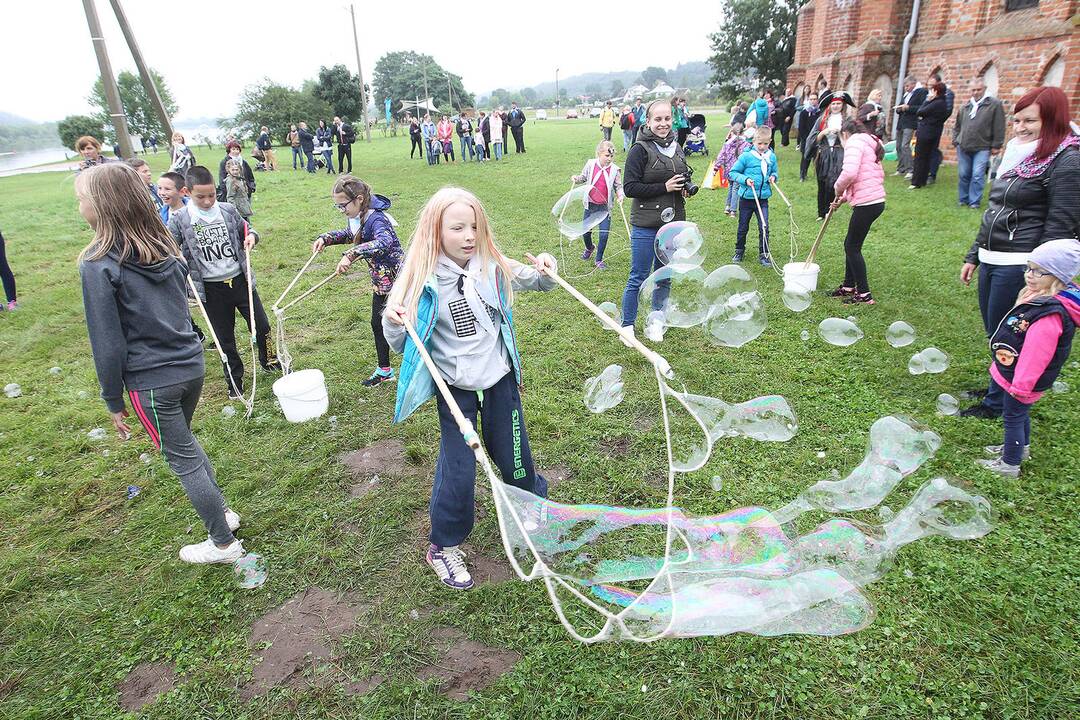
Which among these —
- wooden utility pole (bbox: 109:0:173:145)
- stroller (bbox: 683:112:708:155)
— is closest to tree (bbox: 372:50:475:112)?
stroller (bbox: 683:112:708:155)

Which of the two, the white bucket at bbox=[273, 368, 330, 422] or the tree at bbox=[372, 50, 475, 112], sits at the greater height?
the tree at bbox=[372, 50, 475, 112]

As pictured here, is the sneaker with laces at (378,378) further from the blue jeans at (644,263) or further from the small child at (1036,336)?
the small child at (1036,336)

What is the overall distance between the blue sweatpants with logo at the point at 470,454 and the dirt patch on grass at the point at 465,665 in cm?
54

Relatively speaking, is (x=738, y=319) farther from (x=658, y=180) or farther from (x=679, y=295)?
(x=658, y=180)

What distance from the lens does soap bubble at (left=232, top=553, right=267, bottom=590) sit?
355 centimetres

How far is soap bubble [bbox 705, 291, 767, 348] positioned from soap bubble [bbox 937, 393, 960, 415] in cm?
151

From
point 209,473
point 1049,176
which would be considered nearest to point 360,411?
point 209,473

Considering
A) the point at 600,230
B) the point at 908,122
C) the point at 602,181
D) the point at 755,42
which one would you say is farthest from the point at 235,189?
the point at 755,42

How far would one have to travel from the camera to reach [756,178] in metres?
8.32

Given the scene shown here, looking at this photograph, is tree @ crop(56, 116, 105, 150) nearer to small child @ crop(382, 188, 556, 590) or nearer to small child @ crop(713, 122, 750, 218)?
small child @ crop(713, 122, 750, 218)

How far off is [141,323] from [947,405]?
226 inches

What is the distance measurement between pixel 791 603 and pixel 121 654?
136 inches

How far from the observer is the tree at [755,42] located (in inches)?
1199

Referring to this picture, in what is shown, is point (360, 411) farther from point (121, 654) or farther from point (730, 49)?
point (730, 49)
